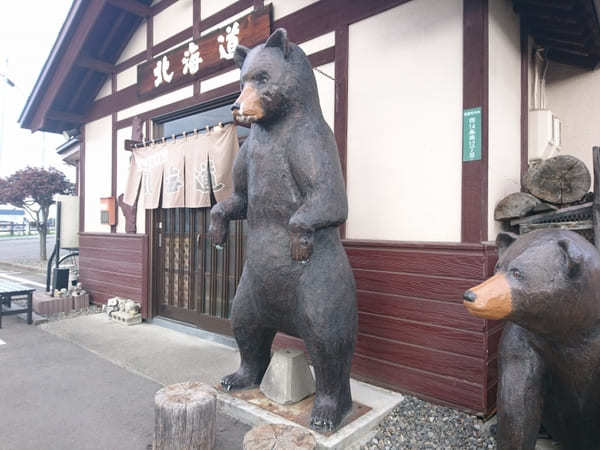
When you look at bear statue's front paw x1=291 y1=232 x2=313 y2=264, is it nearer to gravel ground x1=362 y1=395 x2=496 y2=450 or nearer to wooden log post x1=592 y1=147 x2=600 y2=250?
gravel ground x1=362 y1=395 x2=496 y2=450

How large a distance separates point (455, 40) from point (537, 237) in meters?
2.12

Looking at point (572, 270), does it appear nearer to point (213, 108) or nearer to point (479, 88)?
point (479, 88)

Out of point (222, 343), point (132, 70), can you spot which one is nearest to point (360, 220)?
point (222, 343)

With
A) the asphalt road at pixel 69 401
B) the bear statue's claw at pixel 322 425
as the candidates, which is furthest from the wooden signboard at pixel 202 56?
the bear statue's claw at pixel 322 425

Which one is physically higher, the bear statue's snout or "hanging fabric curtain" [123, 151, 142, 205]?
"hanging fabric curtain" [123, 151, 142, 205]

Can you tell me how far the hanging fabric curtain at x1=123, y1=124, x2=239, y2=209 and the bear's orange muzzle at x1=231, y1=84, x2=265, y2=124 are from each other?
6.92 ft

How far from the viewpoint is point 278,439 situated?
6.91 ft

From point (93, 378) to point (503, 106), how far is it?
15.3 feet

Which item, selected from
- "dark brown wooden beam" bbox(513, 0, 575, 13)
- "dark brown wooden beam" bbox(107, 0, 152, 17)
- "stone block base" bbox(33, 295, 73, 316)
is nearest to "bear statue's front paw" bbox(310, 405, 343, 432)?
"dark brown wooden beam" bbox(513, 0, 575, 13)

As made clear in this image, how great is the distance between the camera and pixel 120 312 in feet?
20.3

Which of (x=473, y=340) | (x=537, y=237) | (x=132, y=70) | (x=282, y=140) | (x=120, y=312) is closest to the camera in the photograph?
(x=537, y=237)

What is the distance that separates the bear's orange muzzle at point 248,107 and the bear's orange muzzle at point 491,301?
5.53 feet

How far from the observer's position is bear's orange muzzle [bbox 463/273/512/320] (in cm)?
168

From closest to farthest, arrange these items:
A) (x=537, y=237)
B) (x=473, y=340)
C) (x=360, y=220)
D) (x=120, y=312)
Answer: (x=537, y=237) < (x=473, y=340) < (x=360, y=220) < (x=120, y=312)
